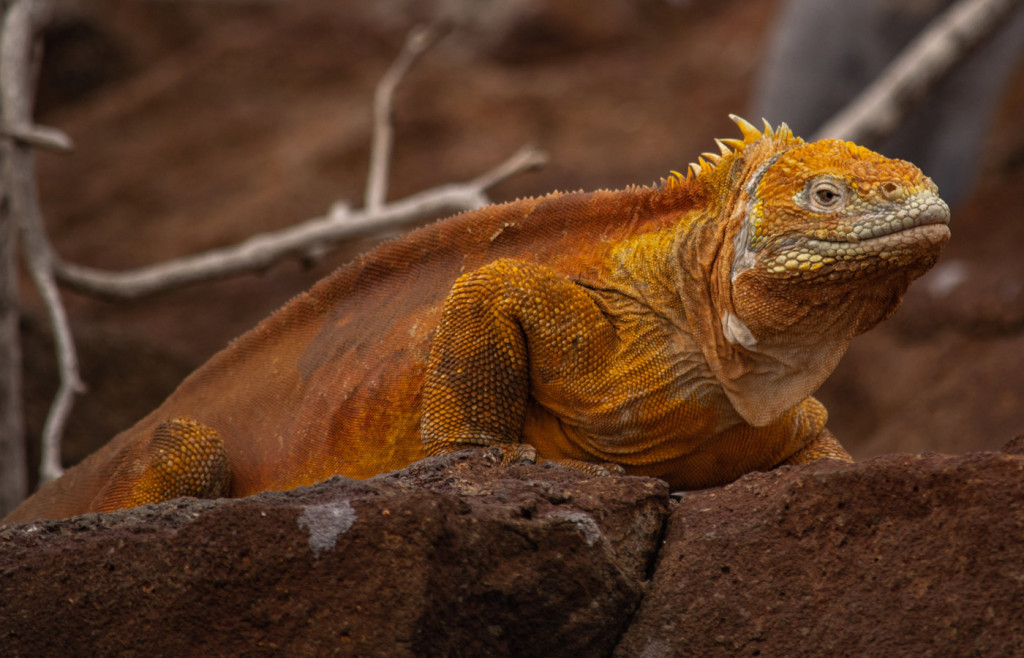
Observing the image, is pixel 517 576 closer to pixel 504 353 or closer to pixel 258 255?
pixel 504 353

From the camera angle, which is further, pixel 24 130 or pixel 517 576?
pixel 24 130

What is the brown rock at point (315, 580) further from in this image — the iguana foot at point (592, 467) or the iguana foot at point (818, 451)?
the iguana foot at point (818, 451)

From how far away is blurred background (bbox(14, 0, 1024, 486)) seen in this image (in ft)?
35.9

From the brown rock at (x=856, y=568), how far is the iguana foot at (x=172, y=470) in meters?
2.39

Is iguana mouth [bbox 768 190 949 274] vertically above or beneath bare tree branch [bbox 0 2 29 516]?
above

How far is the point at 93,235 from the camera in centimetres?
1680

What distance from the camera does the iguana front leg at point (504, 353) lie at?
4664 mm

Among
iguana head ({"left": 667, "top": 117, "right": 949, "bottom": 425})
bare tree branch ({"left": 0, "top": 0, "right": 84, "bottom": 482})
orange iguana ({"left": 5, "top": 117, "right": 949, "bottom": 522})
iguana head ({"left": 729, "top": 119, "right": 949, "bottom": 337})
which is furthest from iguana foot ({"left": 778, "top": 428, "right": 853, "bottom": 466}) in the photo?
bare tree branch ({"left": 0, "top": 0, "right": 84, "bottom": 482})

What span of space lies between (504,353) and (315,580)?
153 centimetres

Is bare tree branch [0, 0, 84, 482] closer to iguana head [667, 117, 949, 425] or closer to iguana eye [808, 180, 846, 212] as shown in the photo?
iguana head [667, 117, 949, 425]

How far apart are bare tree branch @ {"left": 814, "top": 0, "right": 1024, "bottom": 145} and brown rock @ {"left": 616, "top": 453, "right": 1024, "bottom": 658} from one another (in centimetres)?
693

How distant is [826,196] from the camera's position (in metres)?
4.24

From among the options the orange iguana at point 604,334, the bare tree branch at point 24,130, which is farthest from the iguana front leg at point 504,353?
the bare tree branch at point 24,130

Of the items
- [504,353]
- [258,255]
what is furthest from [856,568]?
[258,255]
